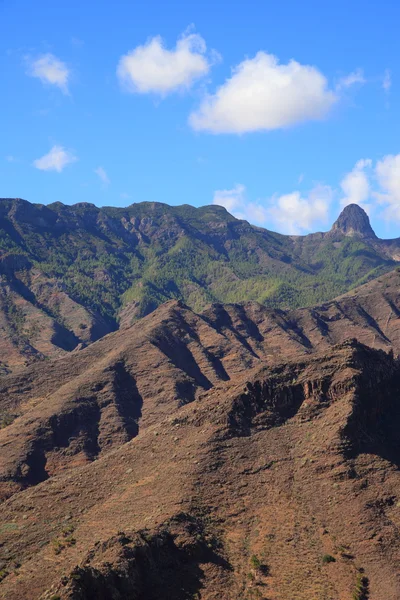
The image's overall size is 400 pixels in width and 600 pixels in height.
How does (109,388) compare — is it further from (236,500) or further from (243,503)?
(243,503)

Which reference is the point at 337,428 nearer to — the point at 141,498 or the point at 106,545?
the point at 141,498

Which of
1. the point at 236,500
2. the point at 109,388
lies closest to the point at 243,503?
the point at 236,500

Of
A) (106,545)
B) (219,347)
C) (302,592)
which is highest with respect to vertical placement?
(219,347)

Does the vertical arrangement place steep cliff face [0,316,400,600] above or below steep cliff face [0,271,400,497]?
below

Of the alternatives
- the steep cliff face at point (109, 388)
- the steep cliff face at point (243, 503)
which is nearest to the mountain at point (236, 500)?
the steep cliff face at point (243, 503)

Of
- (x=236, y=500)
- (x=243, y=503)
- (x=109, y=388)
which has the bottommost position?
(x=243, y=503)

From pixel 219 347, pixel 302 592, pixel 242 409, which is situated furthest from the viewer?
pixel 219 347

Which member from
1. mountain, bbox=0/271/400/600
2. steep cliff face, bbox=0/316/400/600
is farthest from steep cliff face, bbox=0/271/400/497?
steep cliff face, bbox=0/316/400/600

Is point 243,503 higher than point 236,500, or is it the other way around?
point 236,500

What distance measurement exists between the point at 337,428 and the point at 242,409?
12912 millimetres

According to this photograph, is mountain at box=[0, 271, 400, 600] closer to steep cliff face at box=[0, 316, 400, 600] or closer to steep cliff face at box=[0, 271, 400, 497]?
steep cliff face at box=[0, 316, 400, 600]

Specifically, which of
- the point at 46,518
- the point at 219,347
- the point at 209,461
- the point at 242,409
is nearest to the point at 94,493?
the point at 46,518

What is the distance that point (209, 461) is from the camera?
A: 90062 mm

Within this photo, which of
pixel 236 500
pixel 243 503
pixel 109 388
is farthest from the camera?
pixel 109 388
